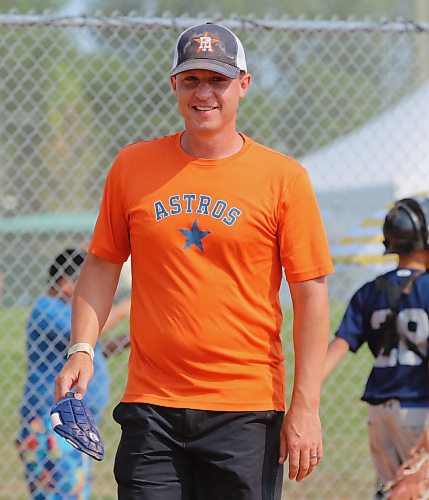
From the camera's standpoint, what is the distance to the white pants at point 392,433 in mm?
4602

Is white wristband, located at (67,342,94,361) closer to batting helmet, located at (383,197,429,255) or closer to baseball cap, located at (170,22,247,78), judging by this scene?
baseball cap, located at (170,22,247,78)

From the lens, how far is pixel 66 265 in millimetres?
5945

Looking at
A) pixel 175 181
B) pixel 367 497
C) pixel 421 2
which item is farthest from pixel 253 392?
pixel 421 2

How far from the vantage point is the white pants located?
4.60 m

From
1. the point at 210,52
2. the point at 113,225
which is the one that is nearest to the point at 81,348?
the point at 113,225

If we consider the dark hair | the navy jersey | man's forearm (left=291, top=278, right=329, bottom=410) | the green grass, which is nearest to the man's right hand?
man's forearm (left=291, top=278, right=329, bottom=410)

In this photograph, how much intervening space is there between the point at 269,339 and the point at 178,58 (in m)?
0.90

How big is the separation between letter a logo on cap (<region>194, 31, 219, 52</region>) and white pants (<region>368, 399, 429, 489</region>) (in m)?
2.08

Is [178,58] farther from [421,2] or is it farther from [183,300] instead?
[421,2]

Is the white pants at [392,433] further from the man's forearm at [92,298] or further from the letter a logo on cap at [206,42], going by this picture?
the letter a logo on cap at [206,42]

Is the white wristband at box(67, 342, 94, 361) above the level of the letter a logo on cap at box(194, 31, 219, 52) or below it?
below

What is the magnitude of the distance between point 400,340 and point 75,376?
191 centimetres

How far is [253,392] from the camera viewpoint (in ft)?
10.4

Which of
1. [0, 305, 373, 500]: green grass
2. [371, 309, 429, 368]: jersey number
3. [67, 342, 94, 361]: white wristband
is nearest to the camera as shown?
[67, 342, 94, 361]: white wristband
